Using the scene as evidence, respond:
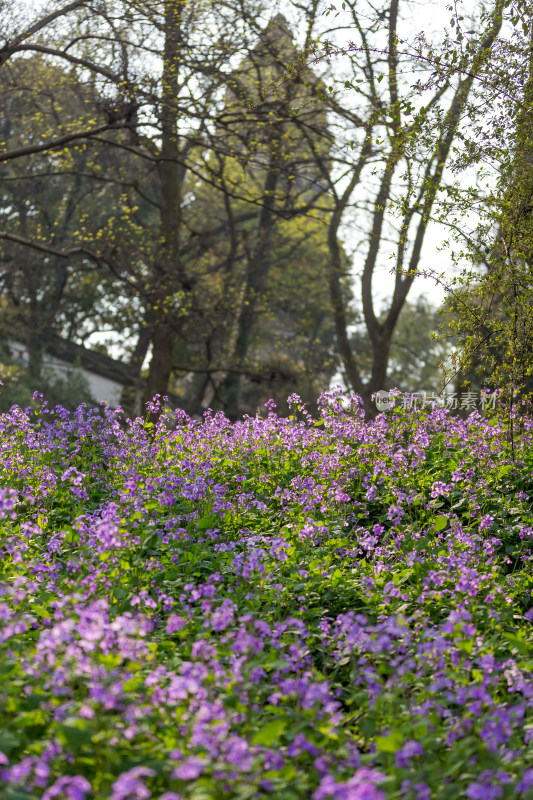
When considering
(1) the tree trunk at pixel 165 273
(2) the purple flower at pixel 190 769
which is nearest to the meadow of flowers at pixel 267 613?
(2) the purple flower at pixel 190 769

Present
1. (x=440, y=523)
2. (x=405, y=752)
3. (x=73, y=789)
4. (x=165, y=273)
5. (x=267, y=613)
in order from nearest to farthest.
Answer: (x=73, y=789)
(x=405, y=752)
(x=267, y=613)
(x=440, y=523)
(x=165, y=273)

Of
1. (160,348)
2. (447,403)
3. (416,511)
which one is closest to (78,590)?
(416,511)

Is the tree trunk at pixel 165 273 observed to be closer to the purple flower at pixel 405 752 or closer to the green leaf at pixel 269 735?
the green leaf at pixel 269 735

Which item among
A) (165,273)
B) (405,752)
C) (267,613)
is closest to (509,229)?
(267,613)

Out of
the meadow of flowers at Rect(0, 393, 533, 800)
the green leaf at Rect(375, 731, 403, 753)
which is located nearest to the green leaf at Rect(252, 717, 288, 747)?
the meadow of flowers at Rect(0, 393, 533, 800)

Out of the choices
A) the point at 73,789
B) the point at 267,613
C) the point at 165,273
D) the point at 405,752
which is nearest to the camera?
the point at 73,789

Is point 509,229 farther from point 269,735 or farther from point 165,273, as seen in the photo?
point 165,273

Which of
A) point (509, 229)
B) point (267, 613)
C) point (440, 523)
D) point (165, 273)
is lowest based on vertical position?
point (267, 613)

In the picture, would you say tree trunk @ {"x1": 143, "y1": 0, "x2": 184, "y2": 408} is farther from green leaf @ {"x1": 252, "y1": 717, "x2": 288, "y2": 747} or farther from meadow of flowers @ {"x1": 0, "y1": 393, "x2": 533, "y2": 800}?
green leaf @ {"x1": 252, "y1": 717, "x2": 288, "y2": 747}

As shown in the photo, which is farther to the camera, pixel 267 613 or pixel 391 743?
pixel 267 613

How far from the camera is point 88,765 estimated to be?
3695mm

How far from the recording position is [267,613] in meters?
5.68

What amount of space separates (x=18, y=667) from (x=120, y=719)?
26.2 inches

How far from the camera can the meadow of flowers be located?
360cm
